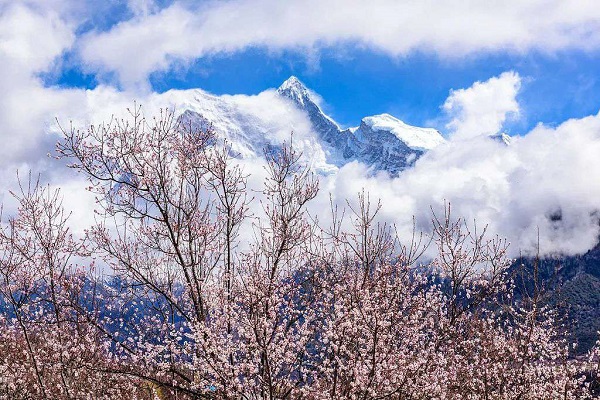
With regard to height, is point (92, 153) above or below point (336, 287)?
above

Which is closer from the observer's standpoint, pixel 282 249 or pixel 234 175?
pixel 282 249

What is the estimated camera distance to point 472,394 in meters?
17.6

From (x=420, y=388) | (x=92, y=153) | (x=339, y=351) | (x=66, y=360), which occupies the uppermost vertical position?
(x=92, y=153)

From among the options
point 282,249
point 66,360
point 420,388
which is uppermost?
point 282,249

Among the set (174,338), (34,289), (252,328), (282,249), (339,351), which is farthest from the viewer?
(34,289)

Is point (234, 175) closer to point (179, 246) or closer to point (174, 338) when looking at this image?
point (179, 246)

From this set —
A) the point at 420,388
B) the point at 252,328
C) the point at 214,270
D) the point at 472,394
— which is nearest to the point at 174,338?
the point at 214,270

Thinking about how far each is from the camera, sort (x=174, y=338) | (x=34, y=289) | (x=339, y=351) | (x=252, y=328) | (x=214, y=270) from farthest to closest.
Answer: (x=34, y=289) < (x=214, y=270) < (x=174, y=338) < (x=339, y=351) < (x=252, y=328)

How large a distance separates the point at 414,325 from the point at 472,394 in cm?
303

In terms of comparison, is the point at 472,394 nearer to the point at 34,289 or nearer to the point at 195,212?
the point at 195,212

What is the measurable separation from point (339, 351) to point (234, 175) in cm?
646

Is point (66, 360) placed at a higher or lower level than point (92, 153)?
lower

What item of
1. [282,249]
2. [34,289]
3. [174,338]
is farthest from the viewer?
[34,289]

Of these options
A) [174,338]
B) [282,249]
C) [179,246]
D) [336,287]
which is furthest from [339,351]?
[179,246]
